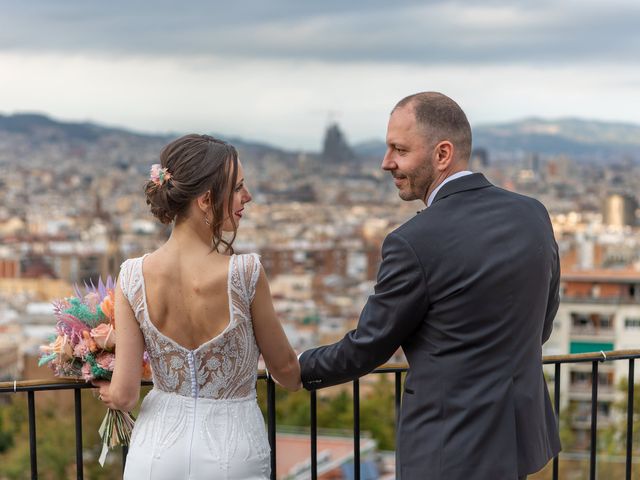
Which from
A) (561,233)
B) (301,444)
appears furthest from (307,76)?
(301,444)

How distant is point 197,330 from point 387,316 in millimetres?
341

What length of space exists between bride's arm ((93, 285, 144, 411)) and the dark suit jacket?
1.35ft

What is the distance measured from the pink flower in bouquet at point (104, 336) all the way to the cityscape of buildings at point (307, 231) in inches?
1252

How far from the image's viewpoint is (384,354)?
1807 millimetres

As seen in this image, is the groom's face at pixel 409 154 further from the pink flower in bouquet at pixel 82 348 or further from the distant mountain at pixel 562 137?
the distant mountain at pixel 562 137

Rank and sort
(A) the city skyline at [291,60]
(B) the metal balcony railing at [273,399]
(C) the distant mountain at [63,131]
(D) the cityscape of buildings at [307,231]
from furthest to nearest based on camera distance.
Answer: (C) the distant mountain at [63,131], (A) the city skyline at [291,60], (D) the cityscape of buildings at [307,231], (B) the metal balcony railing at [273,399]

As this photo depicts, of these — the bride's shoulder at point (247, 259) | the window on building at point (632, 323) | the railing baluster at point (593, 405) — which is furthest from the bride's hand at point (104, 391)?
the window on building at point (632, 323)

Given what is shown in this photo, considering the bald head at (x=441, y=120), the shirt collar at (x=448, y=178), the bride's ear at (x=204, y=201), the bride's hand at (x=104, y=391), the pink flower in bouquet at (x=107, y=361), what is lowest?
the bride's hand at (x=104, y=391)

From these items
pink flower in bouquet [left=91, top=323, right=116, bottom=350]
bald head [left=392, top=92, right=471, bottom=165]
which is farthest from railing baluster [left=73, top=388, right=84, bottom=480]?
bald head [left=392, top=92, right=471, bottom=165]

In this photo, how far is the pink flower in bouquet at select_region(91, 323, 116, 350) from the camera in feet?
6.27

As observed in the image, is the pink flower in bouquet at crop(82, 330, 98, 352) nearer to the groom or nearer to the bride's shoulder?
the bride's shoulder

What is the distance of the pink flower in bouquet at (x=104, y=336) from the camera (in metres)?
1.91

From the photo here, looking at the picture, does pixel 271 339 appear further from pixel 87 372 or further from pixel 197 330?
pixel 87 372

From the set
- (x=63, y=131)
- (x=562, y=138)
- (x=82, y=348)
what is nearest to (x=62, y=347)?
(x=82, y=348)
